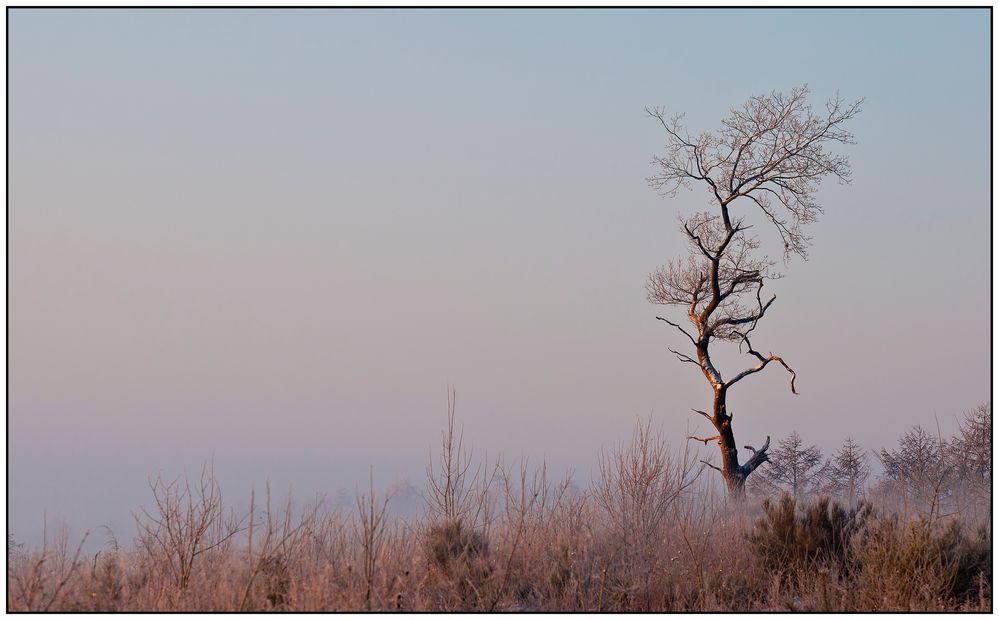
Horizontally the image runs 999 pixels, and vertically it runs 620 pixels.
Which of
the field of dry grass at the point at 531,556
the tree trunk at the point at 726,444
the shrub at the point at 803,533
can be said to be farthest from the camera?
the tree trunk at the point at 726,444

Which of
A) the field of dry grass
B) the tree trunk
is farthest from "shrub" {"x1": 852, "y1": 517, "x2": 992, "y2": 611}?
the tree trunk

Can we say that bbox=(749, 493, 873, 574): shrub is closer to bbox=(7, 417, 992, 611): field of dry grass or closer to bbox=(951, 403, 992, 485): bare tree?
bbox=(7, 417, 992, 611): field of dry grass

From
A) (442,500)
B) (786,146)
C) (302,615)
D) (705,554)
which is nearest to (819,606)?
(705,554)

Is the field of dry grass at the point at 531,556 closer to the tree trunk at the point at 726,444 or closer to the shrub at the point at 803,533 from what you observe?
the shrub at the point at 803,533

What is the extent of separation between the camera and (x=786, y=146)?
17906 millimetres

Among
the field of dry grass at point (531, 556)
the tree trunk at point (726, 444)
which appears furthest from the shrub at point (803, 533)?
the tree trunk at point (726, 444)

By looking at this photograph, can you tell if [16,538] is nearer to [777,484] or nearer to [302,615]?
[302,615]

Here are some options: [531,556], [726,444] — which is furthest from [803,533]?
[726,444]

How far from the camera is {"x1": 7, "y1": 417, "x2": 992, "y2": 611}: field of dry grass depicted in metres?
8.93

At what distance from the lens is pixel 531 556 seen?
11.2m

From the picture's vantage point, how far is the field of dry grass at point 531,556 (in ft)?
29.3

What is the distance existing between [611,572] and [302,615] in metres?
4.25

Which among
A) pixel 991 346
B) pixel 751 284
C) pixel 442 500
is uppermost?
pixel 751 284

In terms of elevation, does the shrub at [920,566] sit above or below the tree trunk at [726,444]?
below
